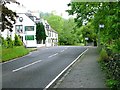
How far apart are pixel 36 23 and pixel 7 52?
142 feet

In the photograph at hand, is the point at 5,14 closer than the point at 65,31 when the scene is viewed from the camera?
Yes

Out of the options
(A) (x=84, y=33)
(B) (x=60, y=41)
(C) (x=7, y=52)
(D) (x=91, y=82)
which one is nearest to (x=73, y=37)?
(B) (x=60, y=41)

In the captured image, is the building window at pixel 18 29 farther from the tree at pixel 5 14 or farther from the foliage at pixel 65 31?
the tree at pixel 5 14

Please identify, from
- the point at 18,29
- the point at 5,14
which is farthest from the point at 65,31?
the point at 5,14

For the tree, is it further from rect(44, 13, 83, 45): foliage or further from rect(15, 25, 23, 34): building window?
rect(44, 13, 83, 45): foliage

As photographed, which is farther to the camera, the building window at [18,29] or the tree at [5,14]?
the building window at [18,29]

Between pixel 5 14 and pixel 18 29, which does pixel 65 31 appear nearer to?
pixel 18 29

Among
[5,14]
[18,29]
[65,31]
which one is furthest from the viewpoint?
[65,31]

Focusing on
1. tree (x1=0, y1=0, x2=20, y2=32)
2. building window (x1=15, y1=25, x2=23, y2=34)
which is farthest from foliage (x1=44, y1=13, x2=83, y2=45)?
tree (x1=0, y1=0, x2=20, y2=32)

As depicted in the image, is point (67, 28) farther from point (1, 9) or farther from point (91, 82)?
point (91, 82)

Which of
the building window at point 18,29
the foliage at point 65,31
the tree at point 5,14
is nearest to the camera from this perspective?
the tree at point 5,14

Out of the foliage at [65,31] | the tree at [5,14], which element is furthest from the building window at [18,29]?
the tree at [5,14]

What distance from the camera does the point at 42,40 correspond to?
3140 inches

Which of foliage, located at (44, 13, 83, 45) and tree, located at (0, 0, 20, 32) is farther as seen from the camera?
foliage, located at (44, 13, 83, 45)
